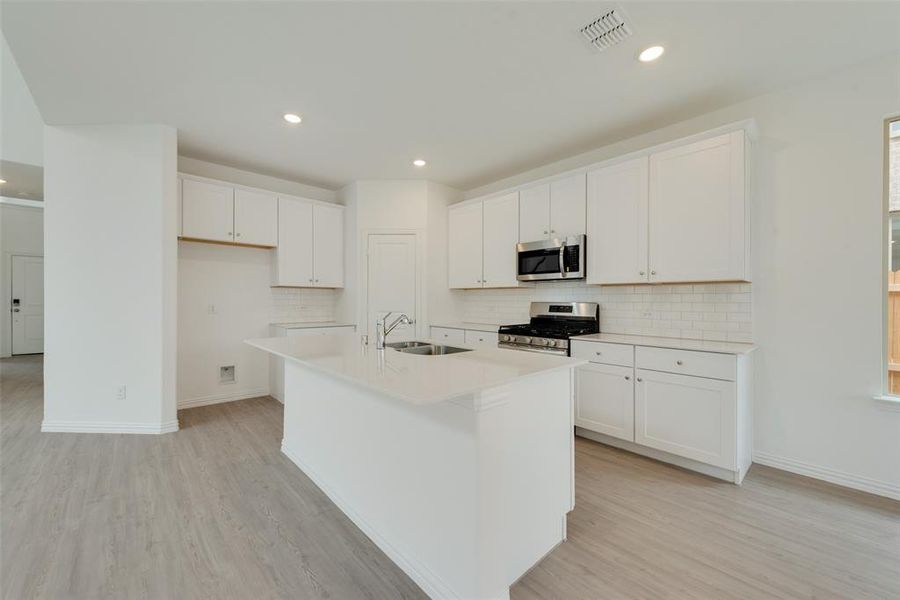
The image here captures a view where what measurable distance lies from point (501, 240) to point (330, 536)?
10.5 ft

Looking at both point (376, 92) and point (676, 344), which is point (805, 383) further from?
point (376, 92)

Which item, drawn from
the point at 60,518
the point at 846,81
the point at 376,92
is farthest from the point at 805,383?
the point at 60,518

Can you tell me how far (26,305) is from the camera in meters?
7.01

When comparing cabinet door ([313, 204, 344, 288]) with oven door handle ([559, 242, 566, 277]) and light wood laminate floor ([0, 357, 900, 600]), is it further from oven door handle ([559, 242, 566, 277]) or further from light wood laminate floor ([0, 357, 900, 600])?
oven door handle ([559, 242, 566, 277])

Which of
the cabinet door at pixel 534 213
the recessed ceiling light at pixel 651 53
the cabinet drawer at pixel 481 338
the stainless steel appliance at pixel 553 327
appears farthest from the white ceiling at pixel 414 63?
the cabinet drawer at pixel 481 338

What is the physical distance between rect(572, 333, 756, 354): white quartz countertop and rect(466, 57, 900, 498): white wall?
317 mm

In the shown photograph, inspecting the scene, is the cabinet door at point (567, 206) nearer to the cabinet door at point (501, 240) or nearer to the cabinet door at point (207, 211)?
the cabinet door at point (501, 240)

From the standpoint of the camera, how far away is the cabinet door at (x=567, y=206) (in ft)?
11.3

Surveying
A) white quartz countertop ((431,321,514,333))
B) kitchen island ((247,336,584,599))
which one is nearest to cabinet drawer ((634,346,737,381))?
kitchen island ((247,336,584,599))

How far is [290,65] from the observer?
7.79 feet

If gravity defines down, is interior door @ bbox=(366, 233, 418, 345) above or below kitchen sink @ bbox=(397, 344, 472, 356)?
above

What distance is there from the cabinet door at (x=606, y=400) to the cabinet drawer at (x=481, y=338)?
3.36 feet

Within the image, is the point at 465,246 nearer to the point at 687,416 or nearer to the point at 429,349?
the point at 429,349

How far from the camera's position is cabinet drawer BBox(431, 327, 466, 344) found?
428 cm
